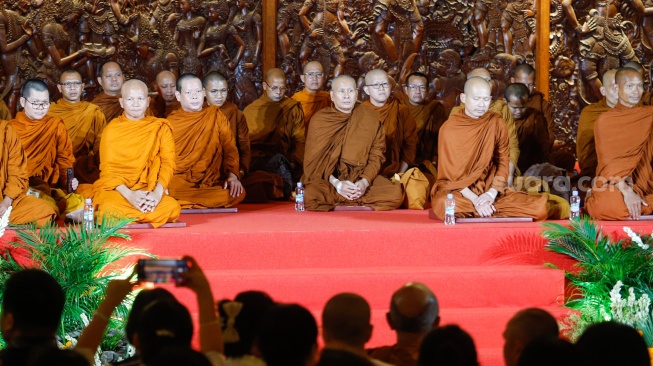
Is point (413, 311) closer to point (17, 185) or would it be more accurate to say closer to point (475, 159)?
point (475, 159)

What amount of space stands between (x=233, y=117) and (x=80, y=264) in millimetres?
3499

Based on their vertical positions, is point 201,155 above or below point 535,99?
below

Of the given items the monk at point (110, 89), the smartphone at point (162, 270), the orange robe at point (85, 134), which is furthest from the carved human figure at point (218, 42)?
the smartphone at point (162, 270)

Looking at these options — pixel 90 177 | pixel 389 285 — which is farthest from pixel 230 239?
pixel 90 177

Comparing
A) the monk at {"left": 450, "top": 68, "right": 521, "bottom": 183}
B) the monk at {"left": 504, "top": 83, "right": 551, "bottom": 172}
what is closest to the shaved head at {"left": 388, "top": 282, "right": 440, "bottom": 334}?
the monk at {"left": 450, "top": 68, "right": 521, "bottom": 183}

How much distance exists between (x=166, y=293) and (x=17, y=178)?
415 centimetres

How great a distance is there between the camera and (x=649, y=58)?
1161 centimetres

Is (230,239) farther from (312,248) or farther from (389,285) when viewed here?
(389,285)

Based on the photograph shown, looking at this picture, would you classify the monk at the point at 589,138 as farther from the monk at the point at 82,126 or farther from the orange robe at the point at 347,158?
the monk at the point at 82,126

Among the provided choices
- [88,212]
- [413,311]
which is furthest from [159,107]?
[413,311]

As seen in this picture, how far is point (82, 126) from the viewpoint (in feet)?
31.4

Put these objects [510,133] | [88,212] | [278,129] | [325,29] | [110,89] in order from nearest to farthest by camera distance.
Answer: [88,212], [510,133], [110,89], [278,129], [325,29]

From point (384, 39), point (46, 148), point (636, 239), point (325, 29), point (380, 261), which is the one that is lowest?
point (380, 261)

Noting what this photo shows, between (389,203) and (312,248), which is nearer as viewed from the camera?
(312,248)
